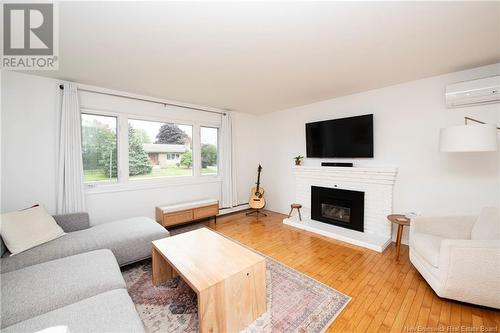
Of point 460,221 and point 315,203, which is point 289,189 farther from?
point 460,221

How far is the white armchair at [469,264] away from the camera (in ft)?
5.19

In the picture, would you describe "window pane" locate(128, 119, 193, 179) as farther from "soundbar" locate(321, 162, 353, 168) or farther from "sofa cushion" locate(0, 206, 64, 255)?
"soundbar" locate(321, 162, 353, 168)

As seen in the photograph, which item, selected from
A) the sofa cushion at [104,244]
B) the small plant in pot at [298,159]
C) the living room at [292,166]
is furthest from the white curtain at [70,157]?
the small plant in pot at [298,159]

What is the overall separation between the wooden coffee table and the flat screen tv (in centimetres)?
258

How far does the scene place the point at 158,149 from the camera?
3.71 meters

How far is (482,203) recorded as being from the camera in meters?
2.37

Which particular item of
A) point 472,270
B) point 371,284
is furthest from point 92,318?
point 472,270

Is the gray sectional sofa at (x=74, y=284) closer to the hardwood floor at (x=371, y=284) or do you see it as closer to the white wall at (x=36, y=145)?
the white wall at (x=36, y=145)

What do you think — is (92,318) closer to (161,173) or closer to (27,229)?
(27,229)

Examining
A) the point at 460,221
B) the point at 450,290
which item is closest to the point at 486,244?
the point at 450,290

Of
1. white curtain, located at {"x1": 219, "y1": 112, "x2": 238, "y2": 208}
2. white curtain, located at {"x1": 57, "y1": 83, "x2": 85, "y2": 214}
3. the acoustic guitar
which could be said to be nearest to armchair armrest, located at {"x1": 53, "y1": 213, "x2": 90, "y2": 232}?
white curtain, located at {"x1": 57, "y1": 83, "x2": 85, "y2": 214}

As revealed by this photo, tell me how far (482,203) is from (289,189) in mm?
2834

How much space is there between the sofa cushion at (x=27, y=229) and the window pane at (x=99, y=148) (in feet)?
3.04

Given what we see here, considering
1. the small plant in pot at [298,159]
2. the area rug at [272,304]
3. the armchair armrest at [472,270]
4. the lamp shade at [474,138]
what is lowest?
the area rug at [272,304]
